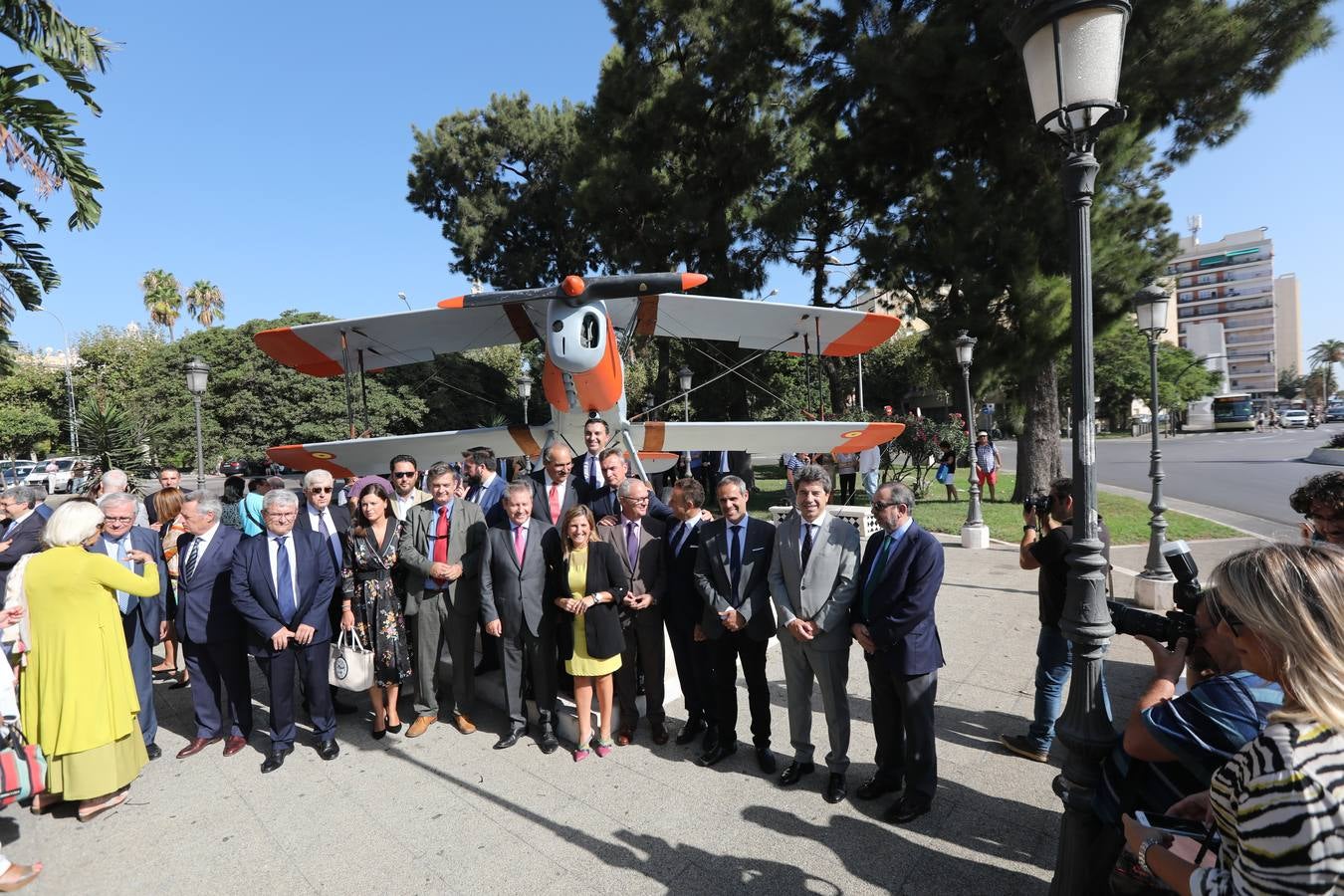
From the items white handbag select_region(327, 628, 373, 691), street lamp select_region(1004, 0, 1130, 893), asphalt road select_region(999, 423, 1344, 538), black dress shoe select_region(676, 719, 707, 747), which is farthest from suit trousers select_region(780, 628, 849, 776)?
asphalt road select_region(999, 423, 1344, 538)

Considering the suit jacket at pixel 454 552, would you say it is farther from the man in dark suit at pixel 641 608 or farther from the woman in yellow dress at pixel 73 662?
the woman in yellow dress at pixel 73 662

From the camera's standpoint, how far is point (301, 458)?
8562 millimetres

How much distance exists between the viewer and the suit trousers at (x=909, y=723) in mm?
2922

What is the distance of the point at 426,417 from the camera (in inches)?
1088

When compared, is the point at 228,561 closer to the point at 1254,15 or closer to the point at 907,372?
the point at 1254,15

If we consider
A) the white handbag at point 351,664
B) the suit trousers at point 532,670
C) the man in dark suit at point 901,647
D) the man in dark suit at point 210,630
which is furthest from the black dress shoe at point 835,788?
the man in dark suit at point 210,630

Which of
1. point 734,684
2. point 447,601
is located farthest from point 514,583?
point 734,684

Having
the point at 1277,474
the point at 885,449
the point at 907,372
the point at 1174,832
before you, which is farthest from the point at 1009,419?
the point at 907,372

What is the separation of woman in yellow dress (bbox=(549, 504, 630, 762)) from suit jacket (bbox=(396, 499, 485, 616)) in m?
0.71

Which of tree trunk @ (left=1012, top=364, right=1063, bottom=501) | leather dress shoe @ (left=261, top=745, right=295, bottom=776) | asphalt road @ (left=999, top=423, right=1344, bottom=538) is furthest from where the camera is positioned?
tree trunk @ (left=1012, top=364, right=1063, bottom=501)

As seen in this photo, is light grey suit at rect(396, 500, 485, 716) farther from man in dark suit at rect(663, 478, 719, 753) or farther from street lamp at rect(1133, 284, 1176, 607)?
street lamp at rect(1133, 284, 1176, 607)

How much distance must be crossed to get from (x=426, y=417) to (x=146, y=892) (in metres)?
26.7

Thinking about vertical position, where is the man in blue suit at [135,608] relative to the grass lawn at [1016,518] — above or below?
above

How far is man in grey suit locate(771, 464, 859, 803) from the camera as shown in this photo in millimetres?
3141
